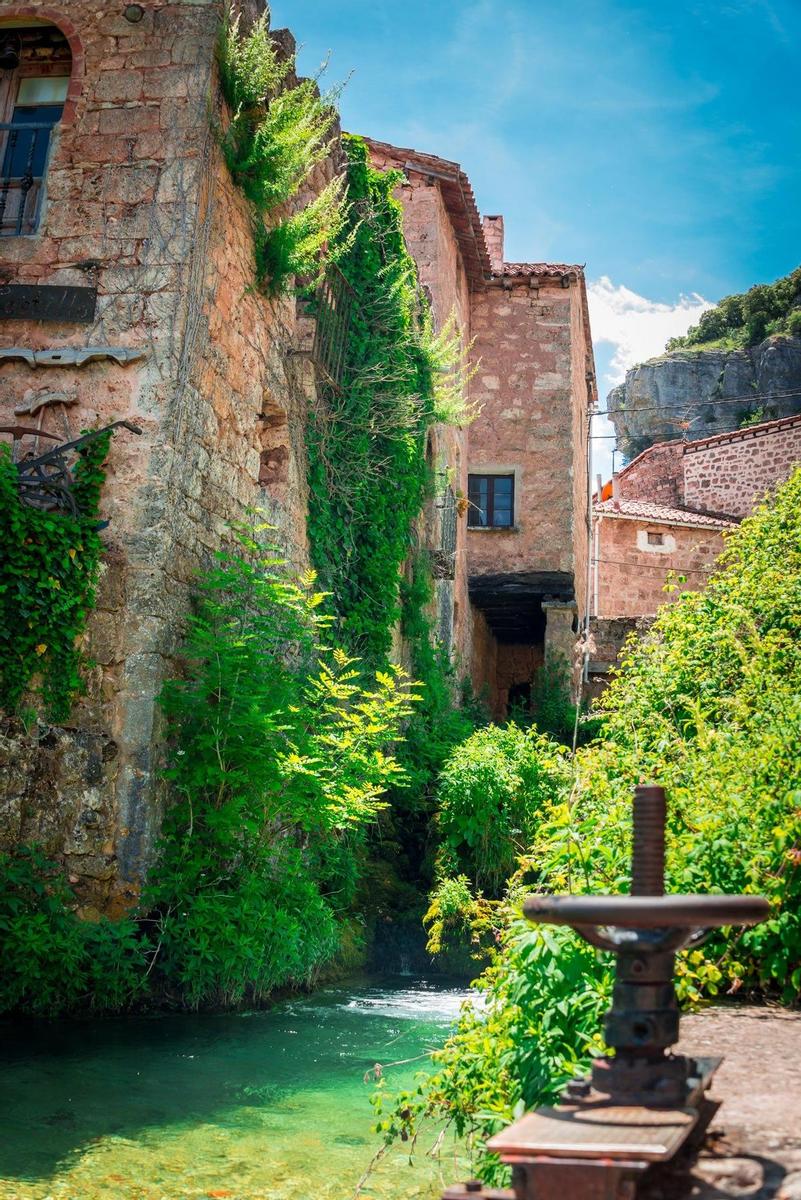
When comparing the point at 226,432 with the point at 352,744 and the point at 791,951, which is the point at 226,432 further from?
the point at 791,951

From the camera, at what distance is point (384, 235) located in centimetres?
1198

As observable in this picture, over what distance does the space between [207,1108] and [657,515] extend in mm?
22781

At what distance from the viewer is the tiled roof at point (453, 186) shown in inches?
635

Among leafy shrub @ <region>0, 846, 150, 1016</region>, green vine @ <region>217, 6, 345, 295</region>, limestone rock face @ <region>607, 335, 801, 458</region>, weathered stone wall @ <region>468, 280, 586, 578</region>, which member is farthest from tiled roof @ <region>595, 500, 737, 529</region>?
leafy shrub @ <region>0, 846, 150, 1016</region>

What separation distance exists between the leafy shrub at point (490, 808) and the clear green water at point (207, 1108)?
346 centimetres

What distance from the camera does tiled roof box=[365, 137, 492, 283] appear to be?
16.1 m

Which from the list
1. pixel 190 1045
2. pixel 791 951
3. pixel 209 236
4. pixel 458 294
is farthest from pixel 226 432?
pixel 458 294

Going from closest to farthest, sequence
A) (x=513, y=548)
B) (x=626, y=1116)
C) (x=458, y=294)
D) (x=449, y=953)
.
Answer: (x=626, y=1116), (x=449, y=953), (x=458, y=294), (x=513, y=548)

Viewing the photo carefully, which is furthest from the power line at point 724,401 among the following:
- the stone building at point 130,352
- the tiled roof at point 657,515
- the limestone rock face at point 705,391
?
the stone building at point 130,352

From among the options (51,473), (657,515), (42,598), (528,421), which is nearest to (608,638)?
(528,421)

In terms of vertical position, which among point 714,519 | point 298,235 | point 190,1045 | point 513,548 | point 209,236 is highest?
point 714,519

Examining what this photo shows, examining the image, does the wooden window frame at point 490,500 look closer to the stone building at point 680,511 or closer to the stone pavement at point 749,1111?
the stone building at point 680,511

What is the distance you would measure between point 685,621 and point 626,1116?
499cm

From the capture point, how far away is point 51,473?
A: 7.49 meters
